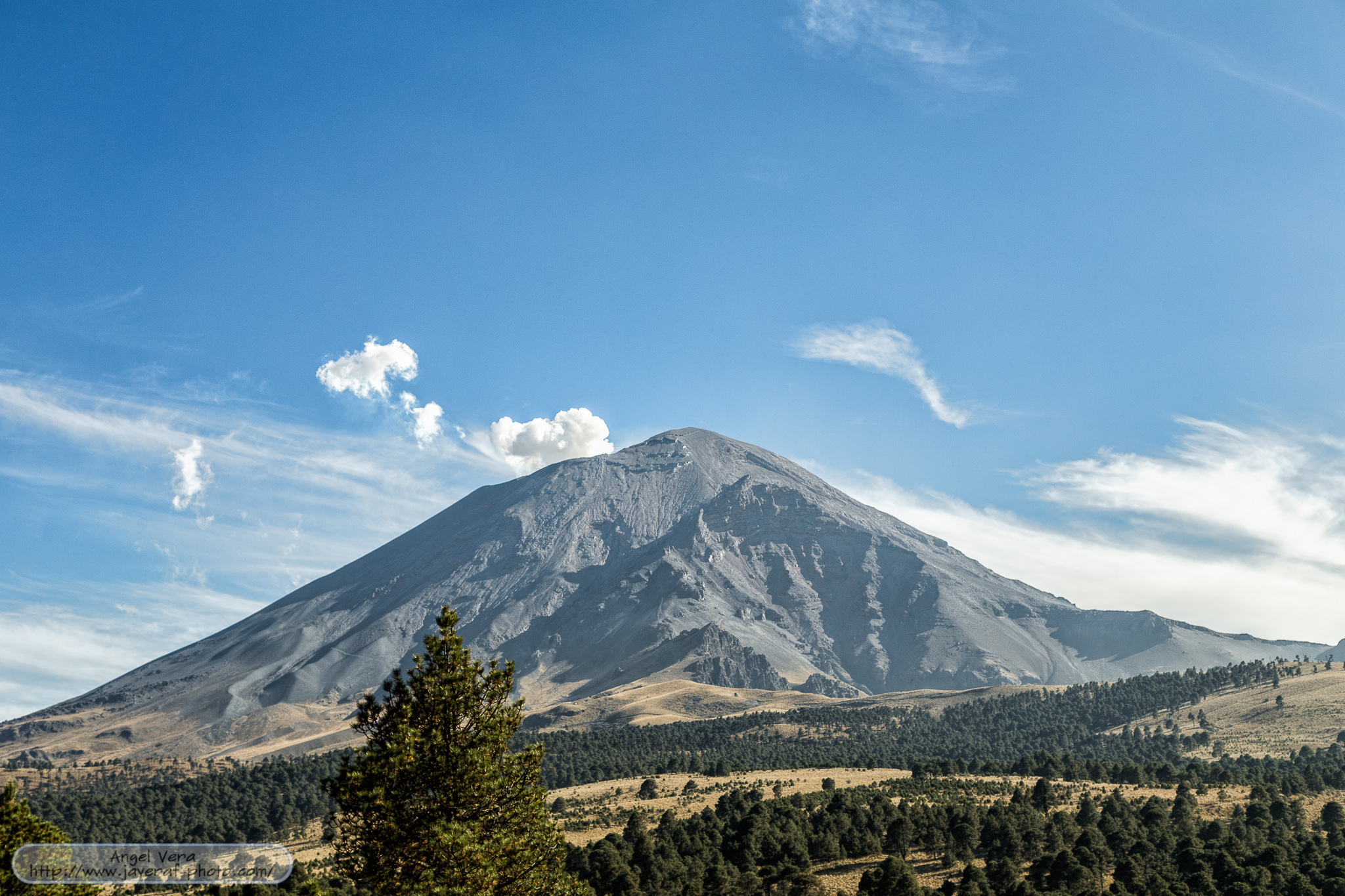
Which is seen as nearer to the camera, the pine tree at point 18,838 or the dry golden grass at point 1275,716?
the pine tree at point 18,838

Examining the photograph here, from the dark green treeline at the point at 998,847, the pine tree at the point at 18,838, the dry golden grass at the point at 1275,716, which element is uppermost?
the pine tree at the point at 18,838

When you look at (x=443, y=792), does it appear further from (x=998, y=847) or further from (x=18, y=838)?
(x=998, y=847)

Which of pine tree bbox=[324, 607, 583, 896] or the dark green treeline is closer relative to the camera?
pine tree bbox=[324, 607, 583, 896]

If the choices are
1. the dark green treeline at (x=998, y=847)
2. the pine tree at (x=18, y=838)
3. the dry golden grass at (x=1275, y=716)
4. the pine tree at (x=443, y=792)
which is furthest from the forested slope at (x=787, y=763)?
the pine tree at (x=443, y=792)

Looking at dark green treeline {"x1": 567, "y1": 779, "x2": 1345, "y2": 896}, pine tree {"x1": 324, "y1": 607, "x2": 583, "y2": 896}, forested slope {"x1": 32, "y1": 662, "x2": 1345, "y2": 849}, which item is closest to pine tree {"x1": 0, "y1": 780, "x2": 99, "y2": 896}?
pine tree {"x1": 324, "y1": 607, "x2": 583, "y2": 896}

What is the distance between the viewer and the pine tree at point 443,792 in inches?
847

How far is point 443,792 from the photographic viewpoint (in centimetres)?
2227

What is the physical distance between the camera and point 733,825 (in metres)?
76.6

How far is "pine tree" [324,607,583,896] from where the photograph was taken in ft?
70.6

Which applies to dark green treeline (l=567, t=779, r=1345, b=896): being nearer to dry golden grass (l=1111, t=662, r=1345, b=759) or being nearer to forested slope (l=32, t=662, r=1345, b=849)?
forested slope (l=32, t=662, r=1345, b=849)

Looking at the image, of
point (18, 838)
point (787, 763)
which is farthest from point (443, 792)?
point (787, 763)

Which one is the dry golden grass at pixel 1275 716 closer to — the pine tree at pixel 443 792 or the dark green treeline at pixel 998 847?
the dark green treeline at pixel 998 847

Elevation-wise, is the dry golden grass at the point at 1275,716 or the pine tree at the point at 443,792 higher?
the pine tree at the point at 443,792

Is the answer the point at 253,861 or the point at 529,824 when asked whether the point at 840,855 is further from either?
the point at 253,861
